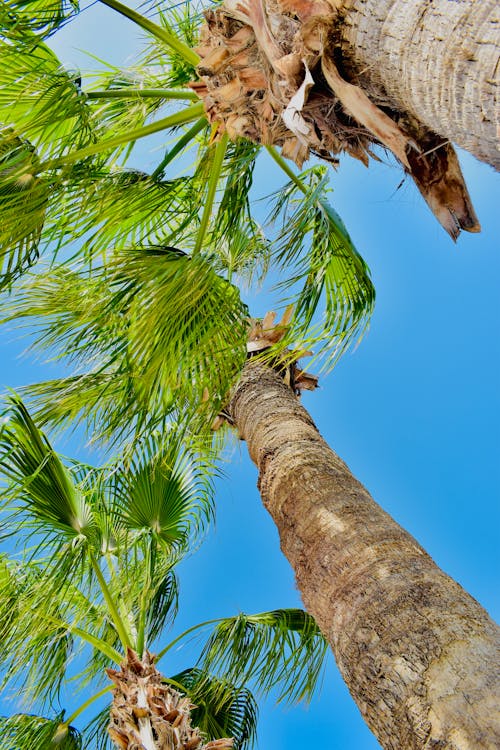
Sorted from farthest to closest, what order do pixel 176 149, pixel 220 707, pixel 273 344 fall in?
1. pixel 220 707
2. pixel 273 344
3. pixel 176 149

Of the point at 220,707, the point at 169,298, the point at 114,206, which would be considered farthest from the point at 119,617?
the point at 114,206

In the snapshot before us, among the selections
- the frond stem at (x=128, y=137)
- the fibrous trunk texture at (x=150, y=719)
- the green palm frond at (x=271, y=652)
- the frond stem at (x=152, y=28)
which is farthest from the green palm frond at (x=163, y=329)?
the green palm frond at (x=271, y=652)

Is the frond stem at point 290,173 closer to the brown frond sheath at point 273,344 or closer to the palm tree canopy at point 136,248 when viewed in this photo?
the palm tree canopy at point 136,248

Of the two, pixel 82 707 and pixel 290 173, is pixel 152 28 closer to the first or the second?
pixel 290 173

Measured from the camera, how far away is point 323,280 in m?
3.60

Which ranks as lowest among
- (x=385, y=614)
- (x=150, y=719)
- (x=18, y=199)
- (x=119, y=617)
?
(x=385, y=614)

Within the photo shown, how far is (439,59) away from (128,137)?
2509 millimetres

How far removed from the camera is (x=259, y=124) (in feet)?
9.41

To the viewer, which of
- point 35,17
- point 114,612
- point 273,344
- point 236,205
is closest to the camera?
point 35,17

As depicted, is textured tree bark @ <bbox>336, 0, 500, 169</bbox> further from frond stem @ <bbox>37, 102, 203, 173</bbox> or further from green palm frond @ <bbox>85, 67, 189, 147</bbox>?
green palm frond @ <bbox>85, 67, 189, 147</bbox>

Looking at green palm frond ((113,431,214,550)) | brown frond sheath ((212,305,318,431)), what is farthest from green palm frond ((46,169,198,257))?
green palm frond ((113,431,214,550))

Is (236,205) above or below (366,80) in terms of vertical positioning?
above

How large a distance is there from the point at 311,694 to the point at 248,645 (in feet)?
2.32

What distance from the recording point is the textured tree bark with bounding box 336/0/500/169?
1.30 meters
